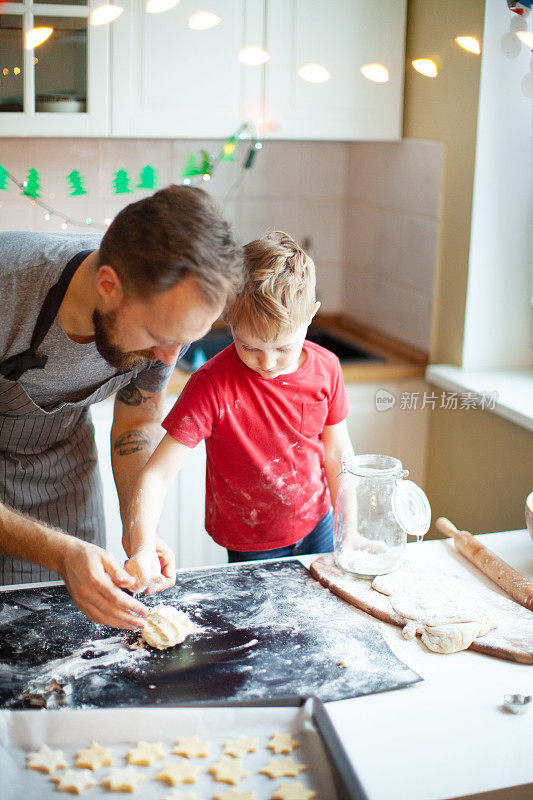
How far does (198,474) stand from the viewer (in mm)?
2293

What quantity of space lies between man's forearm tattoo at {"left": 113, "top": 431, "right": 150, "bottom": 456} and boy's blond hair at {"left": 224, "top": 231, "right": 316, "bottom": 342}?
1.01 feet

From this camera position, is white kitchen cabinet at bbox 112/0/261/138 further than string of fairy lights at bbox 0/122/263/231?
No

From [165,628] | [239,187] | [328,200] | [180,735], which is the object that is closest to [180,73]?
[239,187]

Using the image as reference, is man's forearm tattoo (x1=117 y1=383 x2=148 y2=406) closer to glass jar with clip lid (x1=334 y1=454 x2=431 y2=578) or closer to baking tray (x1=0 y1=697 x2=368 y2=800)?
glass jar with clip lid (x1=334 y1=454 x2=431 y2=578)

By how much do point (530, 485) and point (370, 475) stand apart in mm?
898

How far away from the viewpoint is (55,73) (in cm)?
216

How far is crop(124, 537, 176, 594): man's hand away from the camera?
46.6 inches

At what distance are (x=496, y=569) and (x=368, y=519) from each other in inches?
8.3

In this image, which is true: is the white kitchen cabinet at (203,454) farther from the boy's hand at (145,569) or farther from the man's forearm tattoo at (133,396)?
the boy's hand at (145,569)

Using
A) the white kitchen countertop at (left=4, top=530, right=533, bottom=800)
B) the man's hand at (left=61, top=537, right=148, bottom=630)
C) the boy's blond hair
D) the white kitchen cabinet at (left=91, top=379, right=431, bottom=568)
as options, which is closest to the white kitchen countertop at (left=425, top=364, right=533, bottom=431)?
the white kitchen cabinet at (left=91, top=379, right=431, bottom=568)

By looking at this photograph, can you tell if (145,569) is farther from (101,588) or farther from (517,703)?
(517,703)

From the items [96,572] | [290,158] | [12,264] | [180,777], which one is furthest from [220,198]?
[180,777]

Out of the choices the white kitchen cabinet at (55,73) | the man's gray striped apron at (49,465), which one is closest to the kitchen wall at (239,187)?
the white kitchen cabinet at (55,73)

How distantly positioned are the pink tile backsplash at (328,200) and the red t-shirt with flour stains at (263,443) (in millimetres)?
1063
